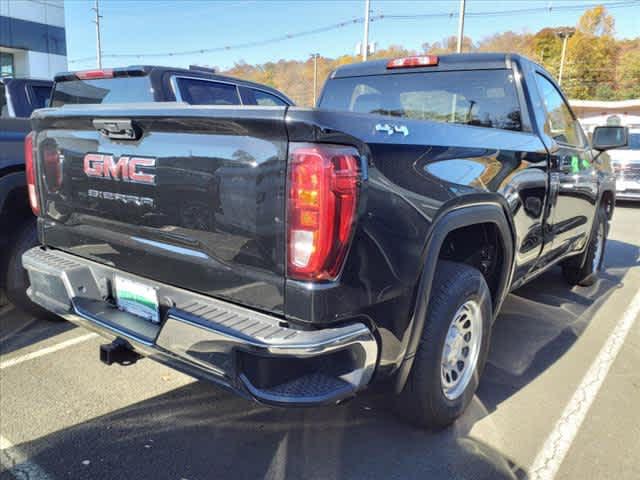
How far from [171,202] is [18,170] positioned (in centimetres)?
230

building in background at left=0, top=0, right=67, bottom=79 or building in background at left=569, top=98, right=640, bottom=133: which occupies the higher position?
building in background at left=0, top=0, right=67, bottom=79

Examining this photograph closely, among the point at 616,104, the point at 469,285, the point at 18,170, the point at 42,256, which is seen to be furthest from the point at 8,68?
the point at 616,104

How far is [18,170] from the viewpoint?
3.86m

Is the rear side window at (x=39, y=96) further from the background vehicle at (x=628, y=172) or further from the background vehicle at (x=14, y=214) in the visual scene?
the background vehicle at (x=628, y=172)

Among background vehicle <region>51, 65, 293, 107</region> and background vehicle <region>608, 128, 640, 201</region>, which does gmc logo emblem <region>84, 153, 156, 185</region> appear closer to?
background vehicle <region>51, 65, 293, 107</region>

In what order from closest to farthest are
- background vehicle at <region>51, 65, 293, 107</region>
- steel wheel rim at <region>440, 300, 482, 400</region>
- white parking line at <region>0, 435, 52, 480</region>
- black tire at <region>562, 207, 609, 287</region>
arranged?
white parking line at <region>0, 435, 52, 480</region>, steel wheel rim at <region>440, 300, 482, 400</region>, background vehicle at <region>51, 65, 293, 107</region>, black tire at <region>562, 207, 609, 287</region>

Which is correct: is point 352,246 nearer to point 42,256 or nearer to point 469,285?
point 469,285

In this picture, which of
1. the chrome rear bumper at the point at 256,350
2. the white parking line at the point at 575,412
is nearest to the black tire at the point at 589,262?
the white parking line at the point at 575,412

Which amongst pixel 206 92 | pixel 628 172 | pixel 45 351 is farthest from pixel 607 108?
pixel 45 351

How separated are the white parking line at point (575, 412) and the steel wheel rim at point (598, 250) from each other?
1174mm

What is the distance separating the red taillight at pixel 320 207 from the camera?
6.05 ft

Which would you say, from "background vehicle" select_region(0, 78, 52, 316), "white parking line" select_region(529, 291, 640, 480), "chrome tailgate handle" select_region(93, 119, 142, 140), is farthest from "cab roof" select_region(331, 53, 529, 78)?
"background vehicle" select_region(0, 78, 52, 316)

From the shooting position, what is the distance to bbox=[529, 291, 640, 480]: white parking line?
8.38 ft

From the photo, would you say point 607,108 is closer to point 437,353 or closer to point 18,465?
point 437,353
